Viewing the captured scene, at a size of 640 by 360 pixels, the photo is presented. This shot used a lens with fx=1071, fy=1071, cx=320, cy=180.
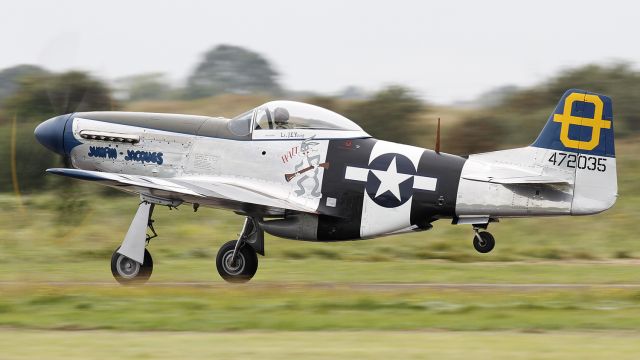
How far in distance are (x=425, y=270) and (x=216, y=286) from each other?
377 cm

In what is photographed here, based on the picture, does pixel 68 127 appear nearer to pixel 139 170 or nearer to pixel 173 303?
pixel 139 170

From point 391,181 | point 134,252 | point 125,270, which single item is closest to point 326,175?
point 391,181

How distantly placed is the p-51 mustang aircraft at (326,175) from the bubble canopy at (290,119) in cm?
2

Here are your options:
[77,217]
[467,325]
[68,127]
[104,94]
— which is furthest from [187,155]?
[104,94]

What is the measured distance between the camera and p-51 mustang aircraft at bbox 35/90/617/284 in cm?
1386

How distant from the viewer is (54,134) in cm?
1537

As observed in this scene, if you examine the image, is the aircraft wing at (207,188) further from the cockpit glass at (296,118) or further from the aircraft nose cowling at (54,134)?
the aircraft nose cowling at (54,134)

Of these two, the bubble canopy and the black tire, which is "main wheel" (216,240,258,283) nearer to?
the bubble canopy

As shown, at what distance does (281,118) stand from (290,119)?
12cm

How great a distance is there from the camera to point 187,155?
14844mm
